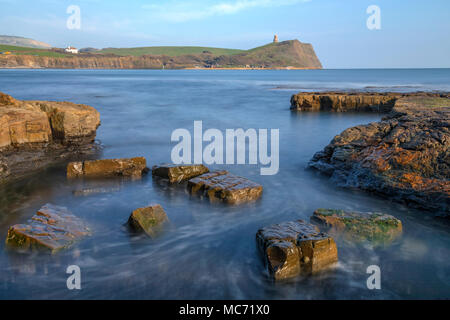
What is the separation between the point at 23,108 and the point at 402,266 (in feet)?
33.1

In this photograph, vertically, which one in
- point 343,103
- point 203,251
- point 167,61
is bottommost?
point 203,251

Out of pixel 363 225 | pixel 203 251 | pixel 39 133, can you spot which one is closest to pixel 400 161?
pixel 363 225

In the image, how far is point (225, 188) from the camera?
6699 millimetres

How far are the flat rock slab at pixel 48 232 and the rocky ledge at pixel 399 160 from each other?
5.81m

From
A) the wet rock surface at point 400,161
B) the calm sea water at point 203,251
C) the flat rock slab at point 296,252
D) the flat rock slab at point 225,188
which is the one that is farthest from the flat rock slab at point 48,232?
the wet rock surface at point 400,161

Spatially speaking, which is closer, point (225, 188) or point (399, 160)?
point (225, 188)

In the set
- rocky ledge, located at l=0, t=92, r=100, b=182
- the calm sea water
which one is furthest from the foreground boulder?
rocky ledge, located at l=0, t=92, r=100, b=182

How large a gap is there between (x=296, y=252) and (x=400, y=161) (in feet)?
13.6

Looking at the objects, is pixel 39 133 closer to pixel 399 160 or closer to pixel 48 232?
pixel 48 232

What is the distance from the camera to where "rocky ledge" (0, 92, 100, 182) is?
8.38m

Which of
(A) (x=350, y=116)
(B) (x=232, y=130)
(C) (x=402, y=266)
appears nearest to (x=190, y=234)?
(C) (x=402, y=266)

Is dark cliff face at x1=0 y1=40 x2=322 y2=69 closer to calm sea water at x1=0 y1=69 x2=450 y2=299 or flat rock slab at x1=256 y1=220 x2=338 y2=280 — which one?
calm sea water at x1=0 y1=69 x2=450 y2=299

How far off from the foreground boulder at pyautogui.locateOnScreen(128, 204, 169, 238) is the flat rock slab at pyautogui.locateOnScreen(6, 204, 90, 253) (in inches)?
30.4

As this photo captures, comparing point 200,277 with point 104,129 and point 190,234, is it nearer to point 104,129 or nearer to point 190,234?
point 190,234
